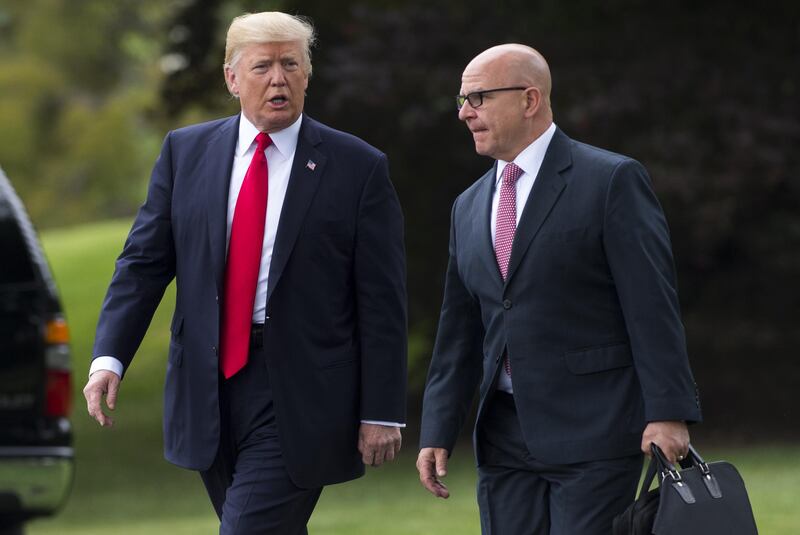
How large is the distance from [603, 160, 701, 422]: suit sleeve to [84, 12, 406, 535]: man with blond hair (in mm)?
814

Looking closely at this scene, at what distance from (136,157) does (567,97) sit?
2847 cm

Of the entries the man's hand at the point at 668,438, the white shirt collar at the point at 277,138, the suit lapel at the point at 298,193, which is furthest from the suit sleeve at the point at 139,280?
the man's hand at the point at 668,438

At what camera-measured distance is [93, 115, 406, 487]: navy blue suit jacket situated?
16.8 ft

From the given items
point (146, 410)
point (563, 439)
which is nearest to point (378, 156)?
point (563, 439)

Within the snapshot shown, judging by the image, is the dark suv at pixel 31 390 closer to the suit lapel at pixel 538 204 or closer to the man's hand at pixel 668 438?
the suit lapel at pixel 538 204

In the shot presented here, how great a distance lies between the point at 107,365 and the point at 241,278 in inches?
19.0

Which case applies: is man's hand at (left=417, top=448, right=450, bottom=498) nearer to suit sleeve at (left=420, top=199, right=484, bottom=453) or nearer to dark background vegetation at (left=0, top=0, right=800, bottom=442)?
suit sleeve at (left=420, top=199, right=484, bottom=453)

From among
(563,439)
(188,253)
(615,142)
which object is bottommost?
(615,142)

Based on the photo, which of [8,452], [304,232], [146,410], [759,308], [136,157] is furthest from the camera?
Answer: [136,157]

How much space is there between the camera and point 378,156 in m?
5.38

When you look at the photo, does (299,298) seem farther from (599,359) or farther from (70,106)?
(70,106)

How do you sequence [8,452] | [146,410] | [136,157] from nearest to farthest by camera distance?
[8,452]
[146,410]
[136,157]

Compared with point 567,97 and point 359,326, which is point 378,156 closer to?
point 359,326

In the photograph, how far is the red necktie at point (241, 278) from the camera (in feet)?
16.8
